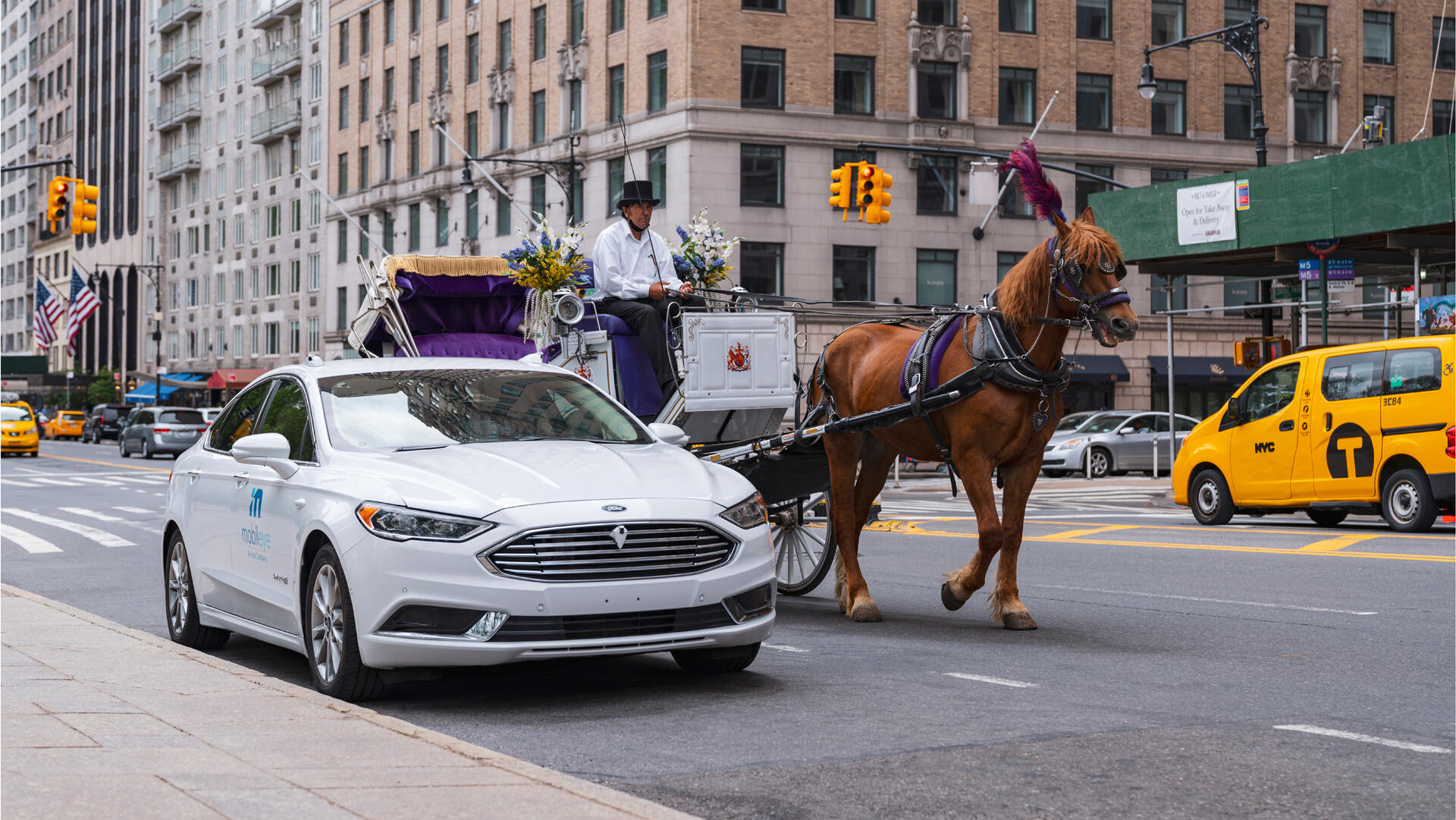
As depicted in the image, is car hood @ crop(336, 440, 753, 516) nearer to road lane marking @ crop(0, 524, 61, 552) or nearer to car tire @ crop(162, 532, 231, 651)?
car tire @ crop(162, 532, 231, 651)

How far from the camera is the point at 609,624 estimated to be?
23.7ft

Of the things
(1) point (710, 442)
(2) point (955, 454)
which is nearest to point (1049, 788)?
(2) point (955, 454)

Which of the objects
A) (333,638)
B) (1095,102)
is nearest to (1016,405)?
(333,638)

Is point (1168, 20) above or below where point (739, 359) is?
above

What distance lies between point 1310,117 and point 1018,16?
1107cm

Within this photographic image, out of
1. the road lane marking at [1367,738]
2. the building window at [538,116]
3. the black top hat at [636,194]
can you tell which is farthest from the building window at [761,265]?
the road lane marking at [1367,738]

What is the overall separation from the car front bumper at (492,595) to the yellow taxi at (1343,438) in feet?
42.6

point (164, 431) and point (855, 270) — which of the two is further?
point (855, 270)

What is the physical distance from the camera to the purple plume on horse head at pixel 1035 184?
989cm

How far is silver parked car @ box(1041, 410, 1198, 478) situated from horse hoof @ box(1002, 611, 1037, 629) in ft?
94.5

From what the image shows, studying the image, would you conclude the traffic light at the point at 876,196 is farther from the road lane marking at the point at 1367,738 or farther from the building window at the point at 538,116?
the road lane marking at the point at 1367,738

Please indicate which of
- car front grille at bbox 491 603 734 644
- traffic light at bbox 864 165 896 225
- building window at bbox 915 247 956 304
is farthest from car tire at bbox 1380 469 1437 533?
building window at bbox 915 247 956 304

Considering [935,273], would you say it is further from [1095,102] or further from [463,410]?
[463,410]

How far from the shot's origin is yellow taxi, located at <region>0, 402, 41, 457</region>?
168 feet
